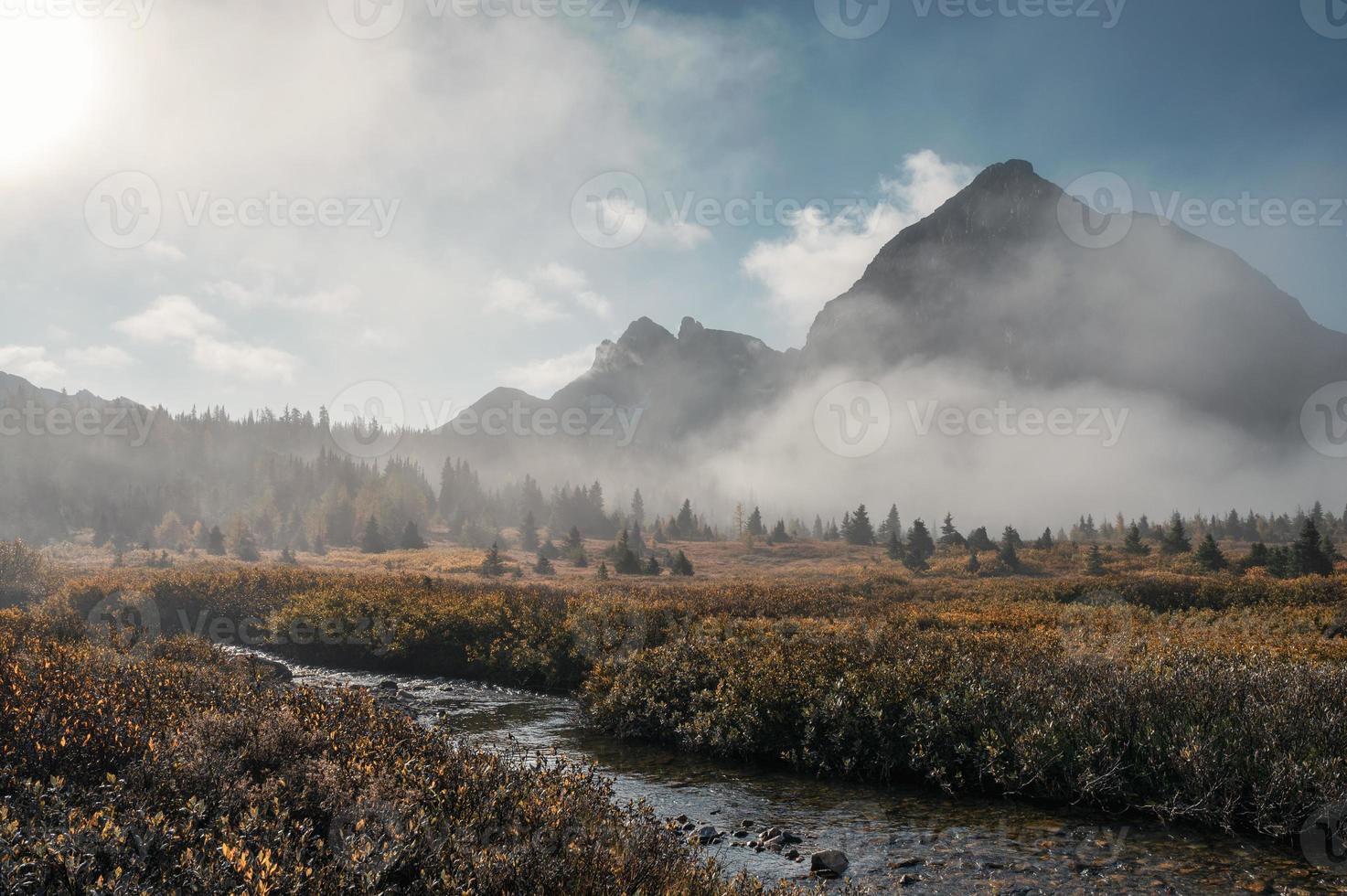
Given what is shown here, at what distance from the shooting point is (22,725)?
24.2ft

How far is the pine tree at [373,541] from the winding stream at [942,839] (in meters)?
95.6

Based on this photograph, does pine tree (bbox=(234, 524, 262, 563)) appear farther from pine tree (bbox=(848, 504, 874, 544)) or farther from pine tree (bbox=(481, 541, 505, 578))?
pine tree (bbox=(848, 504, 874, 544))

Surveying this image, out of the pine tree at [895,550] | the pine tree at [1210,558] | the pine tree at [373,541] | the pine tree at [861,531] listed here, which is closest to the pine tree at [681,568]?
the pine tree at [895,550]

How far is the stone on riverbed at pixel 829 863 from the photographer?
361 inches

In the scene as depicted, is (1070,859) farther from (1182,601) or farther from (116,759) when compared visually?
(1182,601)

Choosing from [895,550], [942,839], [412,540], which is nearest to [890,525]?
[895,550]

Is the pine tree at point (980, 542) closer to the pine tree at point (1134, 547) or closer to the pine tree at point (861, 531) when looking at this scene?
the pine tree at point (1134, 547)

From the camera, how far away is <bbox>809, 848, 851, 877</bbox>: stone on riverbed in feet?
30.1

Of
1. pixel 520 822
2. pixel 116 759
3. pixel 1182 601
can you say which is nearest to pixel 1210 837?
pixel 520 822

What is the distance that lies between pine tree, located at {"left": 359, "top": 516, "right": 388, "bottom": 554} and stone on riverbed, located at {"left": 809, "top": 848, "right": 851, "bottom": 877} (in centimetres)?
10027

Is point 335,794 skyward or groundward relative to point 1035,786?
skyward

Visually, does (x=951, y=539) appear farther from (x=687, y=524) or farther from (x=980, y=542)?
(x=687, y=524)

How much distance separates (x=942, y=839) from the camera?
33.8ft

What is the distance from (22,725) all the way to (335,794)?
387cm
